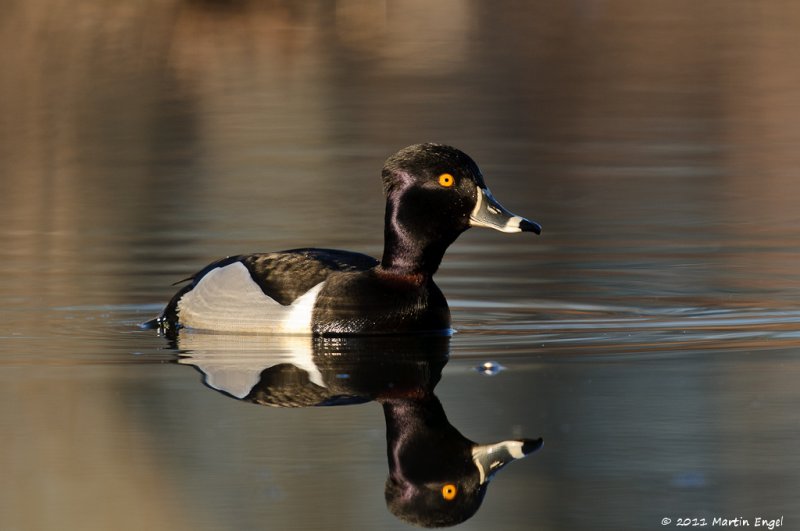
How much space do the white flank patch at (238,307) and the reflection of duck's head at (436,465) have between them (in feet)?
7.38

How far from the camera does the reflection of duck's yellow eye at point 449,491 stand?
Answer: 19.2ft

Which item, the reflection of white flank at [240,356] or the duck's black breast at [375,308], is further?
the duck's black breast at [375,308]

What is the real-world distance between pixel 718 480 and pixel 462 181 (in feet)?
12.0

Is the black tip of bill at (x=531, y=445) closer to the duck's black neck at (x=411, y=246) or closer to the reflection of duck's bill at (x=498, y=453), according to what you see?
the reflection of duck's bill at (x=498, y=453)

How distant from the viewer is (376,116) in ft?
71.6

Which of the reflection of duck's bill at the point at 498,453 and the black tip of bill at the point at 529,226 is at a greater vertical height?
the black tip of bill at the point at 529,226

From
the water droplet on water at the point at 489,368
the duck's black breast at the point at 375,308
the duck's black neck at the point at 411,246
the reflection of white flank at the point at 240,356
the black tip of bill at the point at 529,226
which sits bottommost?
the reflection of white flank at the point at 240,356

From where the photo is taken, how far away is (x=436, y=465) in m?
6.26

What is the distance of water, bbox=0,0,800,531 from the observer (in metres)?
6.02

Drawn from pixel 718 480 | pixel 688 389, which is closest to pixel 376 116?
pixel 688 389

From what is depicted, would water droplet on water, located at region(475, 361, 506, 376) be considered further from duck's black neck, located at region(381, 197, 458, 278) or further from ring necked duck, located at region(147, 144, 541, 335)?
duck's black neck, located at region(381, 197, 458, 278)

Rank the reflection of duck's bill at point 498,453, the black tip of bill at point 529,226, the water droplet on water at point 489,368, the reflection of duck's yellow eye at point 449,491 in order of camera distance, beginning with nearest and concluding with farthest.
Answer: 1. the reflection of duck's yellow eye at point 449,491
2. the reflection of duck's bill at point 498,453
3. the water droplet on water at point 489,368
4. the black tip of bill at point 529,226

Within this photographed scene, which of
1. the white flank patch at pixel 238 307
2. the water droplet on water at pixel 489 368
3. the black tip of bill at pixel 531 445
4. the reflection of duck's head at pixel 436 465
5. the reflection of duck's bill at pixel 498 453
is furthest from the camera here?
the white flank patch at pixel 238 307

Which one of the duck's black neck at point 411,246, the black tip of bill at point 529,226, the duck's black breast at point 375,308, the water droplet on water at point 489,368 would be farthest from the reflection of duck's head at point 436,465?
the duck's black neck at point 411,246
